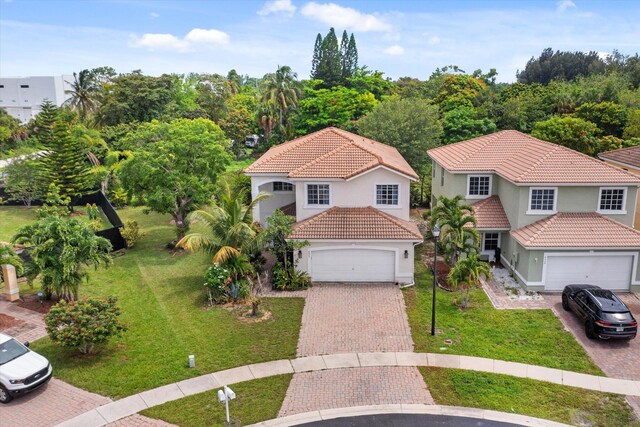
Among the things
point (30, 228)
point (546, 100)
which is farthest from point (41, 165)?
point (546, 100)

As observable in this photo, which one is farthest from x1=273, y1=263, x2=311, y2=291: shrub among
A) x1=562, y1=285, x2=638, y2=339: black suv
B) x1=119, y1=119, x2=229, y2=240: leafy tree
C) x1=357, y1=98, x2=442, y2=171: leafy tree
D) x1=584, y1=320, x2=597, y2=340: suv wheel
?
x1=357, y1=98, x2=442, y2=171: leafy tree

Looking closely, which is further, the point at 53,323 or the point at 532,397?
the point at 53,323

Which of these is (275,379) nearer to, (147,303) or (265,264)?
(147,303)

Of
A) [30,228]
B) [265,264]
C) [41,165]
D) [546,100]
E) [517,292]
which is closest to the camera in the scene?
[30,228]

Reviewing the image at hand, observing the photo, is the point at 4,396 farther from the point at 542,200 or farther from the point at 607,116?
the point at 607,116

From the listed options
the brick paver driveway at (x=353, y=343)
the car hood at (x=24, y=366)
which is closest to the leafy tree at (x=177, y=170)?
the brick paver driveway at (x=353, y=343)

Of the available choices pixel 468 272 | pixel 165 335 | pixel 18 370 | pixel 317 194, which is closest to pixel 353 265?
pixel 317 194

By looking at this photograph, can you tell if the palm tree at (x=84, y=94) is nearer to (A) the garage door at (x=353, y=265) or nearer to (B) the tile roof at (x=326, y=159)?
(B) the tile roof at (x=326, y=159)
